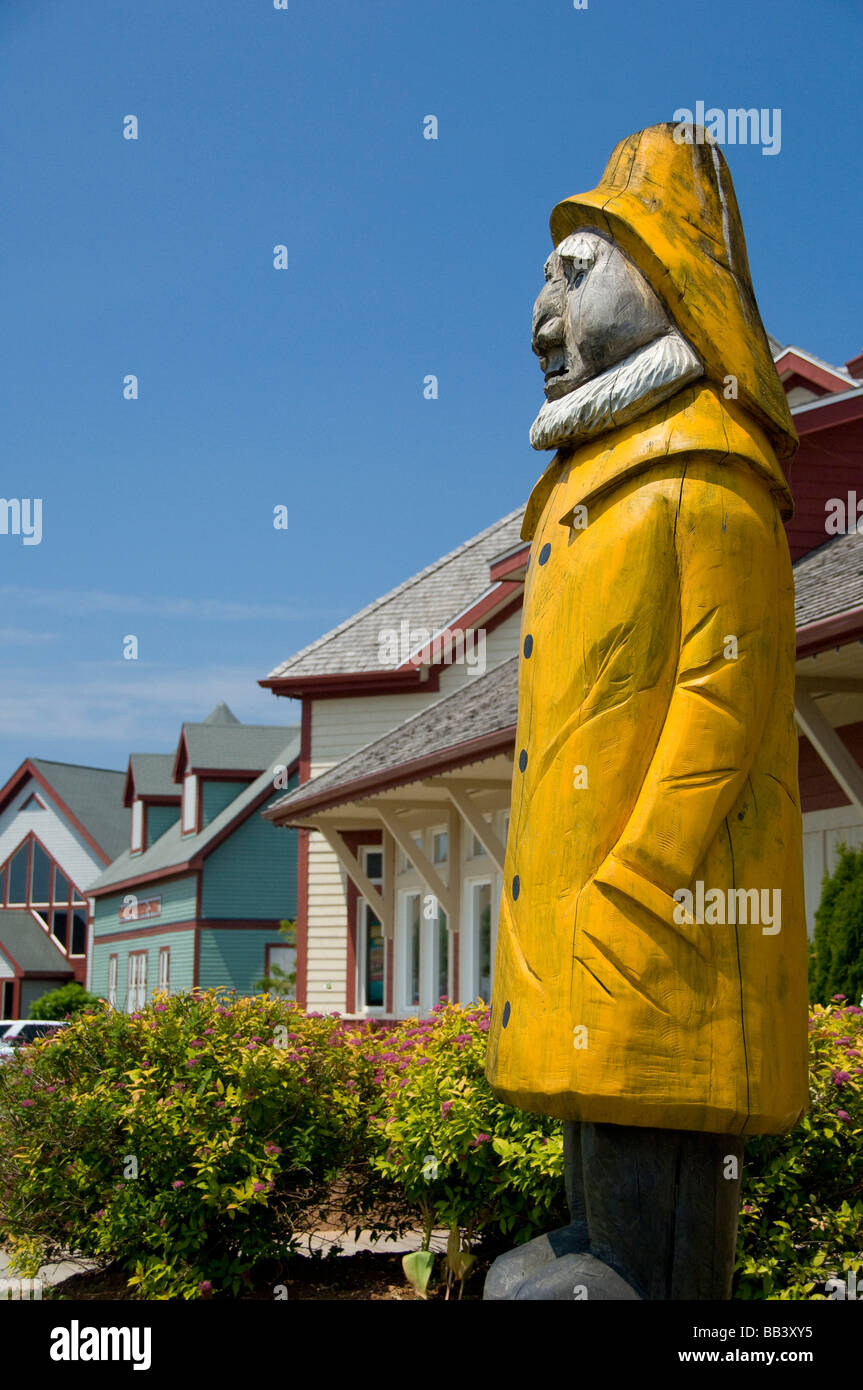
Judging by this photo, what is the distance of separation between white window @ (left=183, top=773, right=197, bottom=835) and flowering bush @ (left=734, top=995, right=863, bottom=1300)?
1068 inches

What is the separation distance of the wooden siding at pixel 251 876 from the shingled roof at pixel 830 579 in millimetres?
20936

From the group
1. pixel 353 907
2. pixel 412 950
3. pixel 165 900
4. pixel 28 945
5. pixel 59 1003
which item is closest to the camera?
pixel 412 950

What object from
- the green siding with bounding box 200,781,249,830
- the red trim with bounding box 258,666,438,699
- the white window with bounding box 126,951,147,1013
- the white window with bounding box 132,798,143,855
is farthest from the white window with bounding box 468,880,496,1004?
the white window with bounding box 132,798,143,855

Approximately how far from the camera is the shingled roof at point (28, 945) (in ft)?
138

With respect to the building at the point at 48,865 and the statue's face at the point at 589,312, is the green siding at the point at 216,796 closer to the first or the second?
the building at the point at 48,865

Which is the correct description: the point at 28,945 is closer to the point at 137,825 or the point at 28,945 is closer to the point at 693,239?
the point at 137,825

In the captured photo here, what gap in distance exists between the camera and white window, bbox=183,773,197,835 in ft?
107

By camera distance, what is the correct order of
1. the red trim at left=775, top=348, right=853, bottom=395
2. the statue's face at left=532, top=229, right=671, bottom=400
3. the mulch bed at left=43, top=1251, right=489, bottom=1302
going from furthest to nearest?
the red trim at left=775, top=348, right=853, bottom=395 < the mulch bed at left=43, top=1251, right=489, bottom=1302 < the statue's face at left=532, top=229, right=671, bottom=400

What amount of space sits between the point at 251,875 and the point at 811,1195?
2570 cm

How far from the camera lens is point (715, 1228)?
3.51 meters

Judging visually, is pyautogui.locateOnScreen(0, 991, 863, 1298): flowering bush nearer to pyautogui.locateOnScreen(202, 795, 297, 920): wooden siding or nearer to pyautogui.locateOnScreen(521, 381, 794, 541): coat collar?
pyautogui.locateOnScreen(521, 381, 794, 541): coat collar

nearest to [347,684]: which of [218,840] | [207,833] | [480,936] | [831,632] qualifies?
[480,936]

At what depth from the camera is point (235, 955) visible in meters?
31.0
